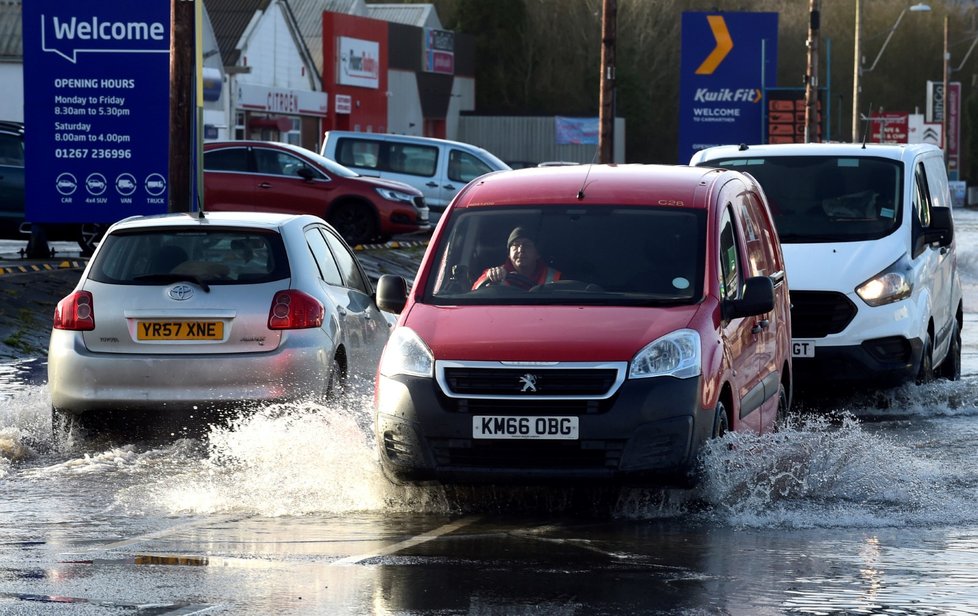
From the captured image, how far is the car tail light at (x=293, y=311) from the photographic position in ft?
35.8

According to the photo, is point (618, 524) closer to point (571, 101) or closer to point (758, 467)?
point (758, 467)

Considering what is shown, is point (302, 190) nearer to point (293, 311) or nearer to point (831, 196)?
point (831, 196)

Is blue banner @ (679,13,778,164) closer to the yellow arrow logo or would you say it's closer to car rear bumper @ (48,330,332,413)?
the yellow arrow logo

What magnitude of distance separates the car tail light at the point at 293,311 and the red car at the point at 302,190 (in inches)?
Result: 670

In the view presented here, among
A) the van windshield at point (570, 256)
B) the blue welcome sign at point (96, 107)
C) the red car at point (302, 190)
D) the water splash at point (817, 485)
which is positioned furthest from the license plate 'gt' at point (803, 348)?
the red car at point (302, 190)

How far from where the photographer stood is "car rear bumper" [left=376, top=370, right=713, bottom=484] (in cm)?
802

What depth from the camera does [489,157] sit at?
115 feet

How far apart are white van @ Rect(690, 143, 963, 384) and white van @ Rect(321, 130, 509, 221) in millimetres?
20000

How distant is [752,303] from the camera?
8.91 m

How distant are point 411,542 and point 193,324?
349 centimetres

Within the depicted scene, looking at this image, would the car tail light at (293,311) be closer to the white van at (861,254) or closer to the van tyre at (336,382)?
the van tyre at (336,382)

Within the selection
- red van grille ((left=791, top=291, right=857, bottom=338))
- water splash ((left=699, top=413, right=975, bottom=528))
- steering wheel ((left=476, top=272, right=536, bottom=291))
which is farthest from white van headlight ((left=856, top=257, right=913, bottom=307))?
steering wheel ((left=476, top=272, right=536, bottom=291))

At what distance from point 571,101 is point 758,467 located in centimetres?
9492

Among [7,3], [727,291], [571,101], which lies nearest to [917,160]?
[727,291]
